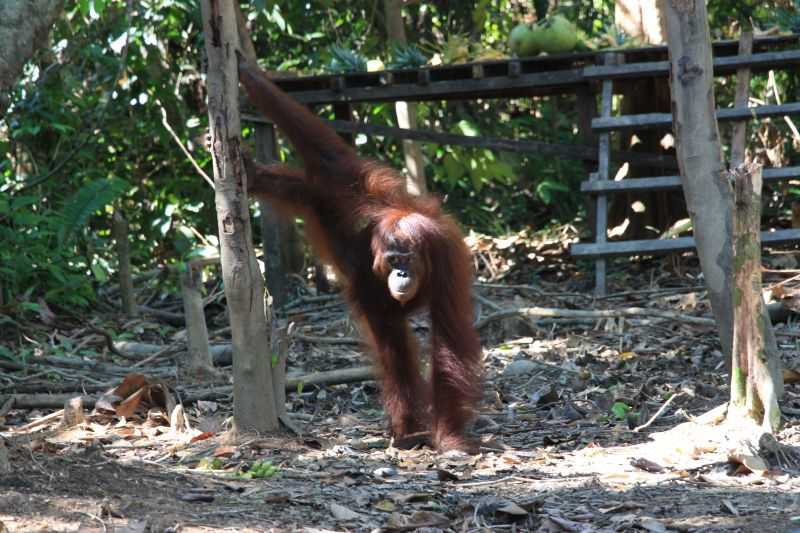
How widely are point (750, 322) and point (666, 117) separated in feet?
10.3

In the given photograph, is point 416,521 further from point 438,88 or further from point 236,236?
point 438,88

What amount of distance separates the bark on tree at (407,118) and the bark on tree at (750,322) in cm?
412

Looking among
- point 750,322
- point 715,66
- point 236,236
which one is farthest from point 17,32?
point 715,66

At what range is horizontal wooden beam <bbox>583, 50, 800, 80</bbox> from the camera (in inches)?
272

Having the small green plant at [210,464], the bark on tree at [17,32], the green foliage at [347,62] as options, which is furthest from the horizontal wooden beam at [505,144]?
the bark on tree at [17,32]

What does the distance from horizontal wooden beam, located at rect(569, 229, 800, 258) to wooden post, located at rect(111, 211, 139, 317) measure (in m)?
2.91

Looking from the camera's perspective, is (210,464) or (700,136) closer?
(210,464)

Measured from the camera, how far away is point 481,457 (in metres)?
4.25

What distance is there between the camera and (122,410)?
182 inches

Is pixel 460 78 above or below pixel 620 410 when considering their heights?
above

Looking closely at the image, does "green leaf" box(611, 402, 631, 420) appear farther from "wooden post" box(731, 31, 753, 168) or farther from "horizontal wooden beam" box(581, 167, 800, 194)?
"wooden post" box(731, 31, 753, 168)

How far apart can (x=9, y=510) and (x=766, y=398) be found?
277 cm

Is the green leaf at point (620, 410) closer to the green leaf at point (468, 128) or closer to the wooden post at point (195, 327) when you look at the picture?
the wooden post at point (195, 327)

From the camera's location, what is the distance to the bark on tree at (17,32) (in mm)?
3107
